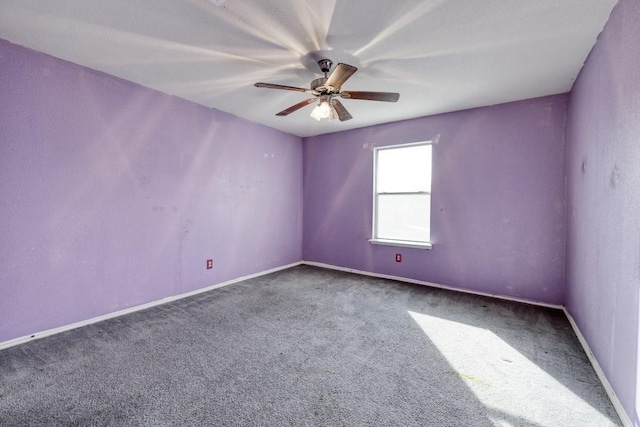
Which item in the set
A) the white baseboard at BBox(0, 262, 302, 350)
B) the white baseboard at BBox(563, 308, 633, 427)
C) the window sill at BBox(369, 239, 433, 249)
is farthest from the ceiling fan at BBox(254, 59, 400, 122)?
the white baseboard at BBox(0, 262, 302, 350)

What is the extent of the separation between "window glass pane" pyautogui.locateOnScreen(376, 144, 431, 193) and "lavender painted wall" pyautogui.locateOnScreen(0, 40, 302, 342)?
2063mm

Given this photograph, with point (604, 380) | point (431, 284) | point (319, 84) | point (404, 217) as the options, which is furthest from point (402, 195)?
point (604, 380)

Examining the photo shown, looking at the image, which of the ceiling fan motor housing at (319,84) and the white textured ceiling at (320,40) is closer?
the white textured ceiling at (320,40)

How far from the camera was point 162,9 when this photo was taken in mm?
1740

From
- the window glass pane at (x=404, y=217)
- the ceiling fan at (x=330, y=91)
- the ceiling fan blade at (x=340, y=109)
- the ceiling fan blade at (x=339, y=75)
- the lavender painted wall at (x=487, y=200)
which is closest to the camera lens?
the ceiling fan blade at (x=339, y=75)

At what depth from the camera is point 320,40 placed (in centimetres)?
204

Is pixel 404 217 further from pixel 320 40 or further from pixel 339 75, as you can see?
pixel 320 40

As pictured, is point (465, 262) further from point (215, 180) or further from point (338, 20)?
point (215, 180)

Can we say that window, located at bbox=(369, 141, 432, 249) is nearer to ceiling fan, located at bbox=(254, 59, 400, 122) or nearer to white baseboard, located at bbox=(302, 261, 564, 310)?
white baseboard, located at bbox=(302, 261, 564, 310)

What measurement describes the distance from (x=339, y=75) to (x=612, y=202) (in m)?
1.98

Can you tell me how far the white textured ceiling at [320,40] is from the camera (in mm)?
1721

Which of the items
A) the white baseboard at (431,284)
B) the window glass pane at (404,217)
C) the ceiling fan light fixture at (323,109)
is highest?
the ceiling fan light fixture at (323,109)

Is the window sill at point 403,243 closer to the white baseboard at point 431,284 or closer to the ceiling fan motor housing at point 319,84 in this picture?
the white baseboard at point 431,284

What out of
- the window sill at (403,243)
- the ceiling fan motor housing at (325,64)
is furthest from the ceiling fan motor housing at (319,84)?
the window sill at (403,243)
